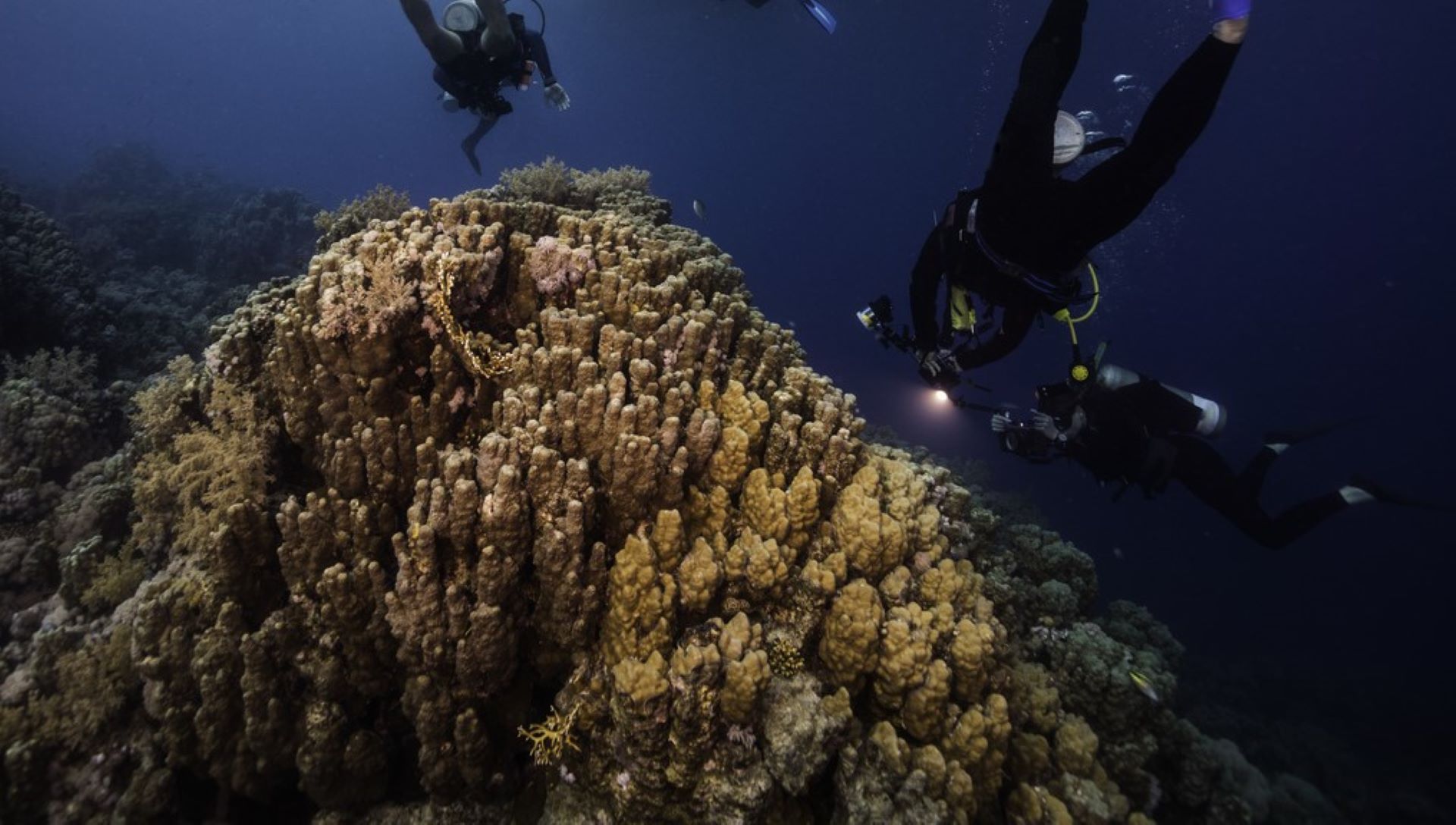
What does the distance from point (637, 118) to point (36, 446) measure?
110 m

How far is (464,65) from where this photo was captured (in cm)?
890

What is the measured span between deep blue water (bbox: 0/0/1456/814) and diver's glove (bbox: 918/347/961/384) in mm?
22147

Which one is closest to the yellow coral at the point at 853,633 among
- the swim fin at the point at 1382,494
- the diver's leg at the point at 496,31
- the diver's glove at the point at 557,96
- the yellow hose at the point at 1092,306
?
the yellow hose at the point at 1092,306

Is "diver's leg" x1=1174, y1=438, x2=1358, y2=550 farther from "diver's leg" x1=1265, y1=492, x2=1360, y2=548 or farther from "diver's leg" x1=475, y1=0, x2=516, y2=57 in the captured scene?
"diver's leg" x1=475, y1=0, x2=516, y2=57

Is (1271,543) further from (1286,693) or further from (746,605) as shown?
(1286,693)

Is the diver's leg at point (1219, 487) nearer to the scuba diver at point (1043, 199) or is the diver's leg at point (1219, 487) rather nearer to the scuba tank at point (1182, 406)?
the scuba tank at point (1182, 406)

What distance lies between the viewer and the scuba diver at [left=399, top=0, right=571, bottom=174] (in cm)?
808

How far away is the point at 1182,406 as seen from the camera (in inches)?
340

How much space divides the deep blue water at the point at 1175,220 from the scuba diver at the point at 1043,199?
Answer: 22347 millimetres

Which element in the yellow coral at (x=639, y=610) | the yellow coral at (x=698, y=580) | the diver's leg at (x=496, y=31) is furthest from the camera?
the diver's leg at (x=496, y=31)

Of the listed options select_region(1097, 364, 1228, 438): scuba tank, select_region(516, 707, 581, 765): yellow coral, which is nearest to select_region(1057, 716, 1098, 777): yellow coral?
select_region(516, 707, 581, 765): yellow coral

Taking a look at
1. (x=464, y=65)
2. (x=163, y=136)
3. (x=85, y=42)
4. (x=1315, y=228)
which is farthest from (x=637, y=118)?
(x=85, y=42)

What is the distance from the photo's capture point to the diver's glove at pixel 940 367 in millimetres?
6223

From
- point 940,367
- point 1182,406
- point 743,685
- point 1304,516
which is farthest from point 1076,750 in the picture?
point 1304,516
